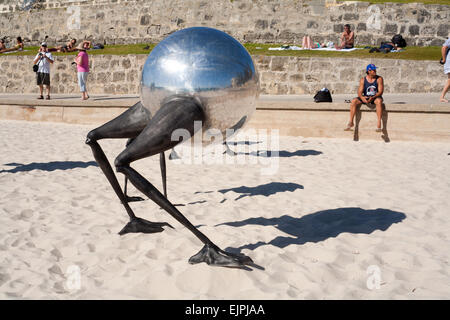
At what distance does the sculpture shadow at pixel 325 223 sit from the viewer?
13.6 feet

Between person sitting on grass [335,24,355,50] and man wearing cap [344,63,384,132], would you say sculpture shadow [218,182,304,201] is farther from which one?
person sitting on grass [335,24,355,50]

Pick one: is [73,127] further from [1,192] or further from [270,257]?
[270,257]

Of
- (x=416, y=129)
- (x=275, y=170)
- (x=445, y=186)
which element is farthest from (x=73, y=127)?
(x=445, y=186)

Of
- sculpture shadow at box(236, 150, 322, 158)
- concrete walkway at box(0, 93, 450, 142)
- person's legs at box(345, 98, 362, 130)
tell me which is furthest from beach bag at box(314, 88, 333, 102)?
sculpture shadow at box(236, 150, 322, 158)

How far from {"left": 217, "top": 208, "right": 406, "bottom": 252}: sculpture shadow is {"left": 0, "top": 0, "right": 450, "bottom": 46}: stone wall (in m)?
14.9

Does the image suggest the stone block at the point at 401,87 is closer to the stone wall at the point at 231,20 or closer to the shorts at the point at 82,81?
the stone wall at the point at 231,20

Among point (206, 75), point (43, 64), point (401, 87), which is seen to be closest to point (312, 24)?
point (401, 87)

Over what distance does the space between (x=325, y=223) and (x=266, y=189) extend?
1644mm

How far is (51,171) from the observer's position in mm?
7148

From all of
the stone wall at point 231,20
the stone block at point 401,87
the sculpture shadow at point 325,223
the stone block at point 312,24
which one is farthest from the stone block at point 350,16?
the sculpture shadow at point 325,223

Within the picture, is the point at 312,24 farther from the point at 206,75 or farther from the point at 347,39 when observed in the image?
the point at 206,75

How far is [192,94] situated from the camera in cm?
310

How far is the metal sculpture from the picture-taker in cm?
309
